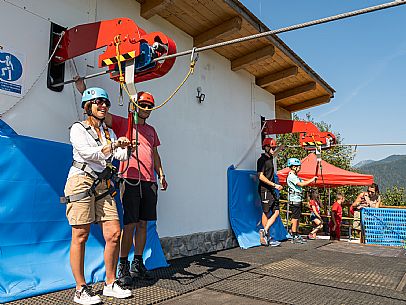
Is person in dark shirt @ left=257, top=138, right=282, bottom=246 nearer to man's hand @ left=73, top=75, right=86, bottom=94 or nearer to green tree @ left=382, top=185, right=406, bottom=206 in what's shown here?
man's hand @ left=73, top=75, right=86, bottom=94

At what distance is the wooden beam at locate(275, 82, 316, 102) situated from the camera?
742 centimetres

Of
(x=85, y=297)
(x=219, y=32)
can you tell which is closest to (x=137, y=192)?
(x=85, y=297)

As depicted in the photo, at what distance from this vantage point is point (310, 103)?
27.8 ft

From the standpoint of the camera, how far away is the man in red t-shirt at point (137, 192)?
324 centimetres

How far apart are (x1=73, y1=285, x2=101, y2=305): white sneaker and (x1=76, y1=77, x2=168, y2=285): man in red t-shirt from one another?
605 millimetres

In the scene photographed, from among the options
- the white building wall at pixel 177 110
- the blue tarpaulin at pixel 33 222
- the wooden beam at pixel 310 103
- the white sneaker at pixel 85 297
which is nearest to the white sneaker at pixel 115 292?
the white sneaker at pixel 85 297

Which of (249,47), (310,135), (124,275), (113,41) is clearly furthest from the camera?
(310,135)

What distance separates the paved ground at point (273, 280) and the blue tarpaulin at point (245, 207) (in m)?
0.58

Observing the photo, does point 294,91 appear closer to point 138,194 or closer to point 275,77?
point 275,77

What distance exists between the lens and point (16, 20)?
303 cm

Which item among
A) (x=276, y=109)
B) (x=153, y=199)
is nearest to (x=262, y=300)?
(x=153, y=199)

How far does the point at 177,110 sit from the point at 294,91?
12.4 feet

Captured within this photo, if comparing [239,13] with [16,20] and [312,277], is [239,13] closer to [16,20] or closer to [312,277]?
[16,20]

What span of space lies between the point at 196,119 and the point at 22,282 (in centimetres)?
311
